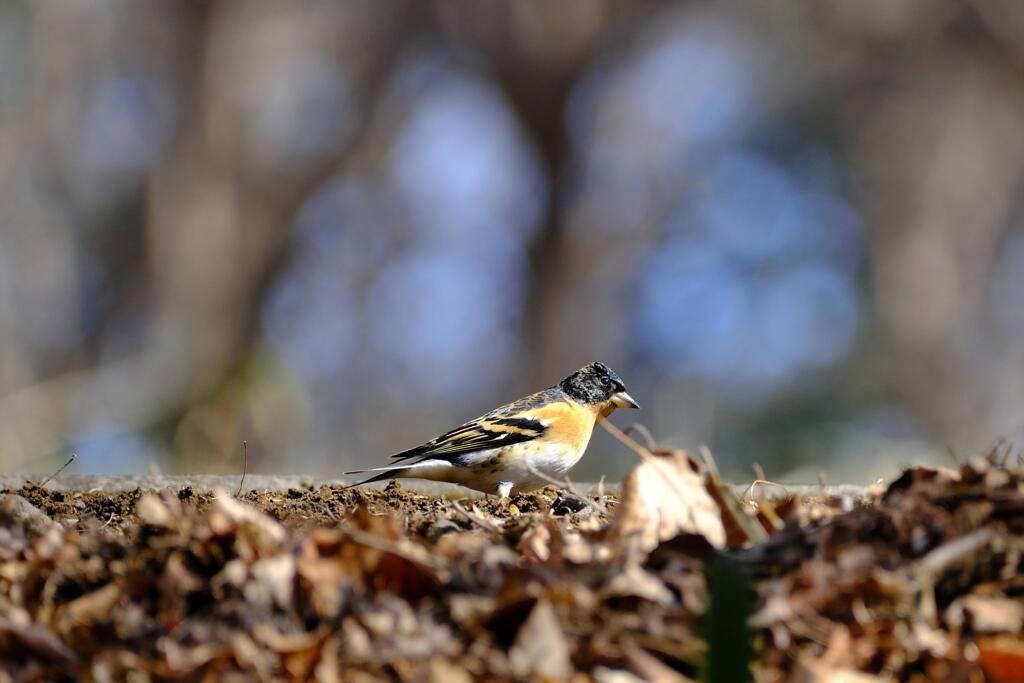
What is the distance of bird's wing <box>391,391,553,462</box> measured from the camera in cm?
642

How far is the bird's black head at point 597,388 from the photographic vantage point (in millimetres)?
7395

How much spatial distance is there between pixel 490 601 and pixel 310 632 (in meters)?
0.32

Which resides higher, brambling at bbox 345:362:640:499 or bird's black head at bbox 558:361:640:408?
bird's black head at bbox 558:361:640:408

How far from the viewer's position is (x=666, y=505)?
2.64 m

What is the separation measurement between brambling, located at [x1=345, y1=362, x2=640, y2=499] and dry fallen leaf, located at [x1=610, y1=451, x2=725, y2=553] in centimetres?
312

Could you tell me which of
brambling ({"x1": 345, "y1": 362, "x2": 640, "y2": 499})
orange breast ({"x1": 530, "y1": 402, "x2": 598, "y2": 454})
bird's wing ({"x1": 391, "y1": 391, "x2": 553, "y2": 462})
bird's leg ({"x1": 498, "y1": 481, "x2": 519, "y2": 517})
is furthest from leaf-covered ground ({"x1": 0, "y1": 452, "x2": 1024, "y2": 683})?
orange breast ({"x1": 530, "y1": 402, "x2": 598, "y2": 454})

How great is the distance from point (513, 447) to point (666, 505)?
3.79m

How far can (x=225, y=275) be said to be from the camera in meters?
15.7

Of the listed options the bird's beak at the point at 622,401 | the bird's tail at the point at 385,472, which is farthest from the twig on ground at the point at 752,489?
the bird's beak at the point at 622,401

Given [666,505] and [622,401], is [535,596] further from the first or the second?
[622,401]

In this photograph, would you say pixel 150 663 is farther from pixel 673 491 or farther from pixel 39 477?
pixel 39 477

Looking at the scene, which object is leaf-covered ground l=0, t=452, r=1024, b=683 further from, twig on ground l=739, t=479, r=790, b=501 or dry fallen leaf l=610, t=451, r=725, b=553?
twig on ground l=739, t=479, r=790, b=501

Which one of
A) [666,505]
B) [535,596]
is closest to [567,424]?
[666,505]

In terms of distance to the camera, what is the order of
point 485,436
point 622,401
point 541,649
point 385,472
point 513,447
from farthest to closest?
point 622,401
point 485,436
point 513,447
point 385,472
point 541,649
